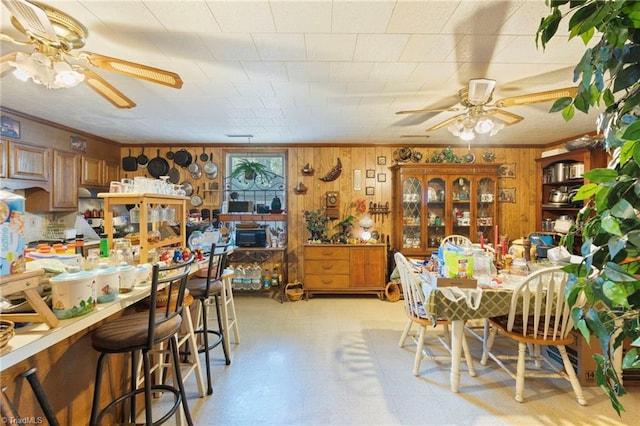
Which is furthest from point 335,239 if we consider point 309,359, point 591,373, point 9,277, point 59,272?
point 9,277

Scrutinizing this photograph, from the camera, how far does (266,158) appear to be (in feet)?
15.5

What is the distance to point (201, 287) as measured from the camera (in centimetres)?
220

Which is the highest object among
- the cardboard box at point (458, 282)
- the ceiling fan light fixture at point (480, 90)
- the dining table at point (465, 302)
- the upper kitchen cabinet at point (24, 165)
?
the ceiling fan light fixture at point (480, 90)

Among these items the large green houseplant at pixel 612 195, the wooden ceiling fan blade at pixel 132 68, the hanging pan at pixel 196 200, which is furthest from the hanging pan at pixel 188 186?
the large green houseplant at pixel 612 195

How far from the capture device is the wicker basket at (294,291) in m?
4.10

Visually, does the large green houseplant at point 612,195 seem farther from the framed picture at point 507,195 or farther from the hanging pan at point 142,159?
the hanging pan at point 142,159

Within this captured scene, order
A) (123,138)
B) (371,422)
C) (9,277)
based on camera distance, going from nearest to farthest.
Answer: (9,277) < (371,422) < (123,138)

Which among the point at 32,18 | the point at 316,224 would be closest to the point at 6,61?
the point at 32,18

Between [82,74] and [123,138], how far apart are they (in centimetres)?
305

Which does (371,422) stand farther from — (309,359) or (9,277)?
(9,277)

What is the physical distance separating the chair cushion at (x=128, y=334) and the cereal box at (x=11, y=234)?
1.88 feet

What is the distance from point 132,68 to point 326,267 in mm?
3189

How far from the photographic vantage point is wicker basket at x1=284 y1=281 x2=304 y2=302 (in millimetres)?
4098

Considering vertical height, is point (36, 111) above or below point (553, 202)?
above
